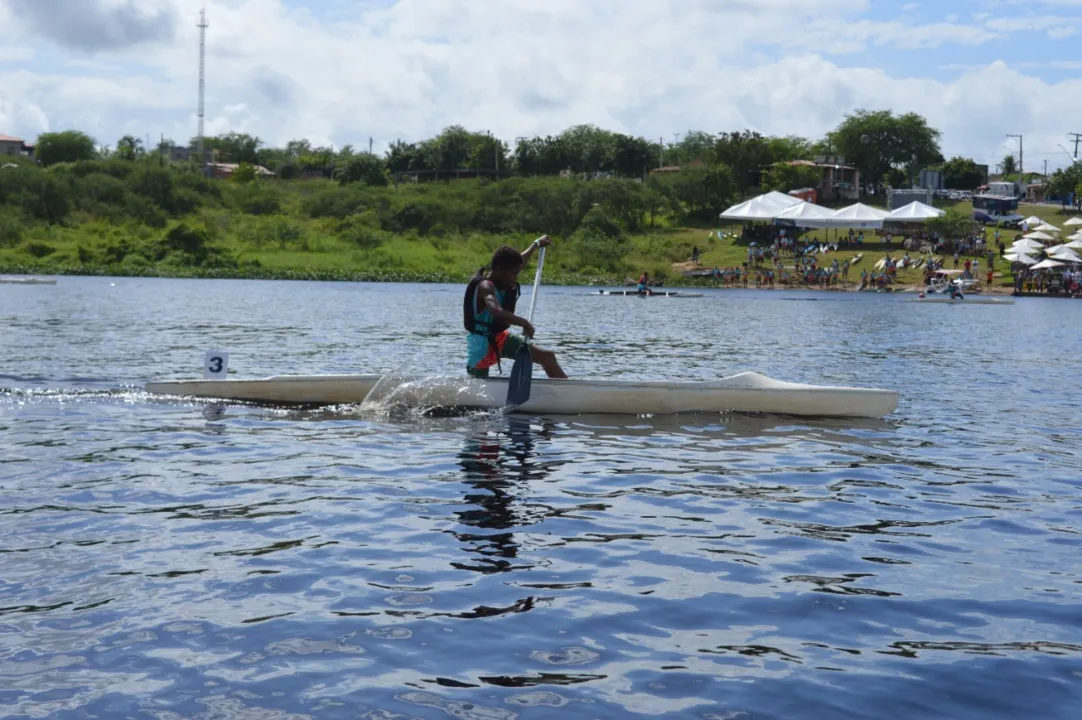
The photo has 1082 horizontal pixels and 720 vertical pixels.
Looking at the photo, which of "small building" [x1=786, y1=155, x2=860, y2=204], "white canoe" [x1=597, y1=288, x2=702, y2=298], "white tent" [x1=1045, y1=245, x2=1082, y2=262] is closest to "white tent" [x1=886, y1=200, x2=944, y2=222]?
"white tent" [x1=1045, y1=245, x2=1082, y2=262]

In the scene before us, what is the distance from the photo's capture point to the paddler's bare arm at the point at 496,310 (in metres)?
13.4

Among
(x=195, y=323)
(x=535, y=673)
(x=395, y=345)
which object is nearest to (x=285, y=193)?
(x=195, y=323)

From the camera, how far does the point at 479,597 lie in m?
7.04

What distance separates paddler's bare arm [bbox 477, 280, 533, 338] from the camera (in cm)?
1338

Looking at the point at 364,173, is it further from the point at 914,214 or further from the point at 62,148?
the point at 914,214

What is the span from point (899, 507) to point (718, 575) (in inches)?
116

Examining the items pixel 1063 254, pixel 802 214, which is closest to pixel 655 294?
pixel 802 214

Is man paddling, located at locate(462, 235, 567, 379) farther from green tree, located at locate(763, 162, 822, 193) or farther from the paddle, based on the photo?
green tree, located at locate(763, 162, 822, 193)

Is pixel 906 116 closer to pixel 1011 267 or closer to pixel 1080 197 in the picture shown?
pixel 1080 197

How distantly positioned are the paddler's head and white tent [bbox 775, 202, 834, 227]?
5584 centimetres

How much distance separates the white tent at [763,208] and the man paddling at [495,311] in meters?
55.4

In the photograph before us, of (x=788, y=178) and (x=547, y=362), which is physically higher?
(x=788, y=178)

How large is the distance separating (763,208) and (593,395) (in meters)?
57.5

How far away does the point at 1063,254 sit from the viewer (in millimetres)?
61344
